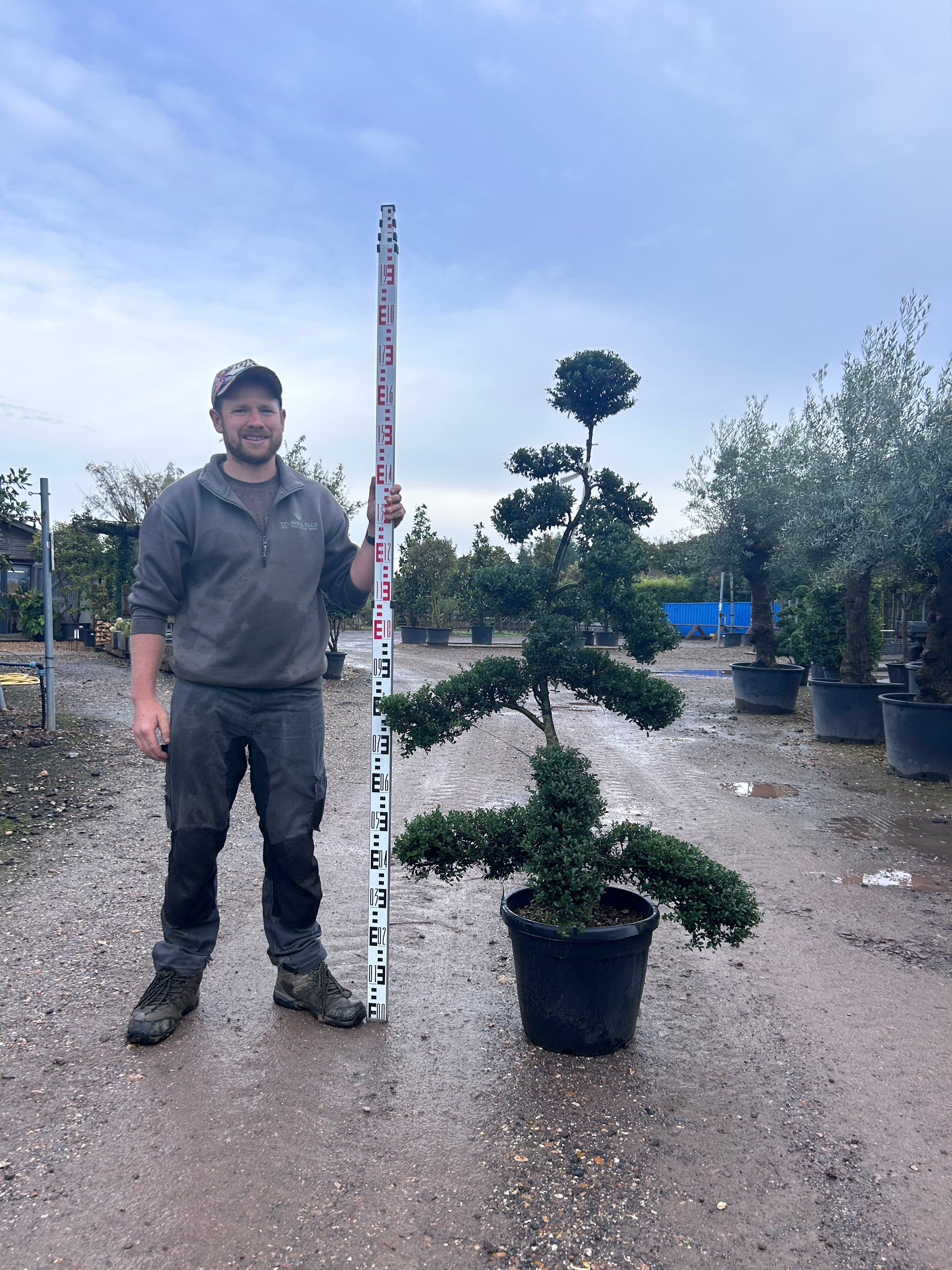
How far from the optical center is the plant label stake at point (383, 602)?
330 centimetres

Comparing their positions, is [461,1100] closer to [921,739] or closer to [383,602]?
[383,602]

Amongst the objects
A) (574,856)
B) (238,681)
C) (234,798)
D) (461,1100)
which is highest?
(238,681)

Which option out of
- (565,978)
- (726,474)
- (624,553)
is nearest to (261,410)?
(624,553)

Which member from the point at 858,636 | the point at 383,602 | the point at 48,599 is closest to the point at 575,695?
the point at 383,602

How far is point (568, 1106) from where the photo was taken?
110 inches

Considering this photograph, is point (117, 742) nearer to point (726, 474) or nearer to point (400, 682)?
A: point (400, 682)

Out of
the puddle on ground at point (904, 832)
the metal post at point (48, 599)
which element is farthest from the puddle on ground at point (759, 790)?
the metal post at point (48, 599)

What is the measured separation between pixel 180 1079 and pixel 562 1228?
136 centimetres

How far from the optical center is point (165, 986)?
3.25 metres

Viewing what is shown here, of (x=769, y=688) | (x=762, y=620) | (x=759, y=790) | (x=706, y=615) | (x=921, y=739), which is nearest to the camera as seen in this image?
(x=759, y=790)

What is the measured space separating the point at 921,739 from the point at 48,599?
920 centimetres

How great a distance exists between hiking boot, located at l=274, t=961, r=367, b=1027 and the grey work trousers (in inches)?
1.8

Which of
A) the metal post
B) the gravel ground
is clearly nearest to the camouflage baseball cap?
the gravel ground

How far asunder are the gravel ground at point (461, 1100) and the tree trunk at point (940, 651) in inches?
161
